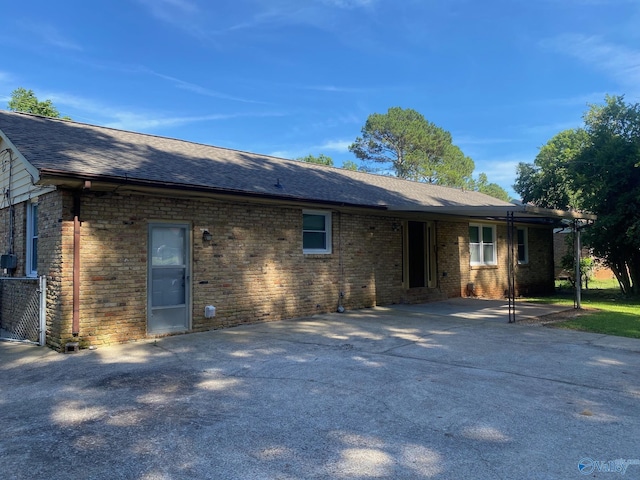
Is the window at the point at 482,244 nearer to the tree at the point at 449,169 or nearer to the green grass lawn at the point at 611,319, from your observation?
the green grass lawn at the point at 611,319

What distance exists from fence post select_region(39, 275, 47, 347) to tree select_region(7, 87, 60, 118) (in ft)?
80.1

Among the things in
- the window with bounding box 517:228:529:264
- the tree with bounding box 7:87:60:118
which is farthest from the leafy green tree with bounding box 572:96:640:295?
the tree with bounding box 7:87:60:118

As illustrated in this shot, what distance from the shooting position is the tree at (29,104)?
92.0 feet

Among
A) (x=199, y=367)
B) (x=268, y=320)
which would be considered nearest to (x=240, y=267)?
(x=268, y=320)

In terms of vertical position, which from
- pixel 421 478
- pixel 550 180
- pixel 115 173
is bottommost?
pixel 421 478

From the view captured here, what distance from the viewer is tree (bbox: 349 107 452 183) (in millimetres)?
39500

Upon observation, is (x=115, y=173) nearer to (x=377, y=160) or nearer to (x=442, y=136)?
(x=377, y=160)

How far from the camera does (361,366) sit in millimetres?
6480

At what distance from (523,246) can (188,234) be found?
14405 millimetres

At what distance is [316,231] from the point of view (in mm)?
11516

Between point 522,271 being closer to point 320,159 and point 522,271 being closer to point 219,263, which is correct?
point 219,263

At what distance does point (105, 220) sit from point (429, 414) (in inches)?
246

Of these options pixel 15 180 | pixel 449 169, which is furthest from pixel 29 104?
pixel 449 169

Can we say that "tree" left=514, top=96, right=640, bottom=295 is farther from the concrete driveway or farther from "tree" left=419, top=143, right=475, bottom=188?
"tree" left=419, top=143, right=475, bottom=188
